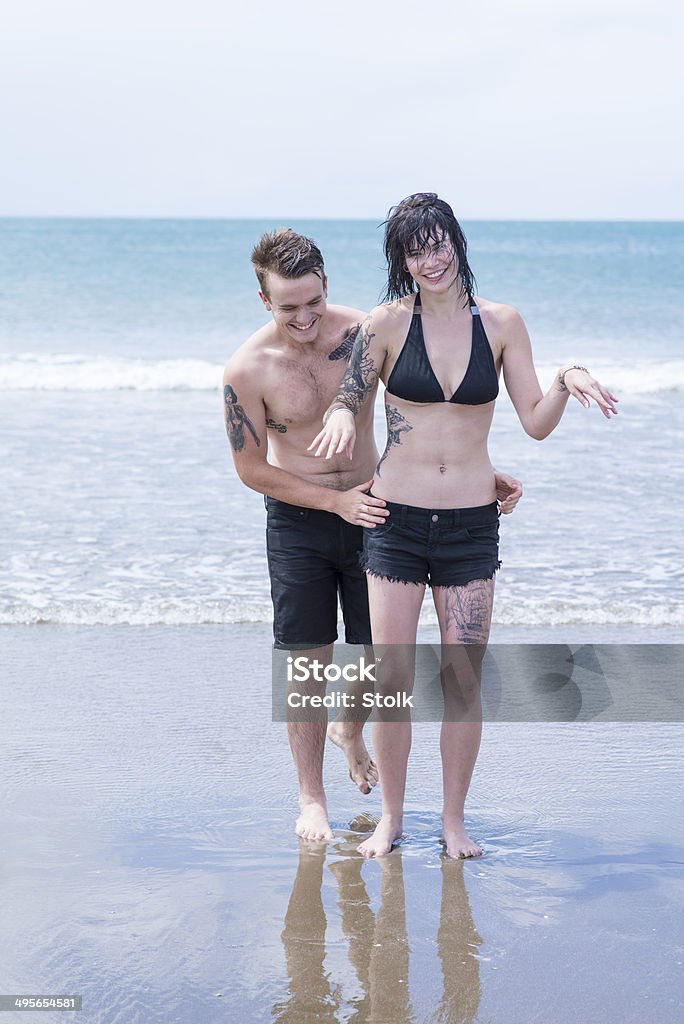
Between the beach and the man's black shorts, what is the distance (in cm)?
65

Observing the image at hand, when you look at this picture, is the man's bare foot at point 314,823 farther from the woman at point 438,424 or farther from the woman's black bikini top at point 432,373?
the woman's black bikini top at point 432,373

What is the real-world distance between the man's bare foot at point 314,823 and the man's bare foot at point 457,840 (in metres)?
0.39

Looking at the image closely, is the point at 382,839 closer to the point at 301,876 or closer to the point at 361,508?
the point at 301,876

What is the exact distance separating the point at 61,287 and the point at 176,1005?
3395 centimetres

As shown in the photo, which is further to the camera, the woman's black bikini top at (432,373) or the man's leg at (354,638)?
the man's leg at (354,638)

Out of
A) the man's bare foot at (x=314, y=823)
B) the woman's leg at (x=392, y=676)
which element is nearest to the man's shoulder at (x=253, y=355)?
the woman's leg at (x=392, y=676)

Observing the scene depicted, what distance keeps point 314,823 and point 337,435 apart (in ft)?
4.38

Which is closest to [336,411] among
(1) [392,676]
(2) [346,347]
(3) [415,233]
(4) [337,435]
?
(4) [337,435]

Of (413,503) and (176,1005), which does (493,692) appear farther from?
(176,1005)

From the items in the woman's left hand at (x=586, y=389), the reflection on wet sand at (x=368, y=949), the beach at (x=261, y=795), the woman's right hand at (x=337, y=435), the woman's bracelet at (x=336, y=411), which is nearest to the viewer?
the reflection on wet sand at (x=368, y=949)

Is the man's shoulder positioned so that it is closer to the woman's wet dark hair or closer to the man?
the man

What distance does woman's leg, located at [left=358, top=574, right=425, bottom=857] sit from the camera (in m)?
3.62

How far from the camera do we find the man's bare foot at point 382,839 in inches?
145

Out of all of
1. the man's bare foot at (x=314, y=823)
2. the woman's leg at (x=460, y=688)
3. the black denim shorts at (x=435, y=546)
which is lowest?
the man's bare foot at (x=314, y=823)
